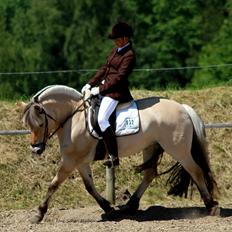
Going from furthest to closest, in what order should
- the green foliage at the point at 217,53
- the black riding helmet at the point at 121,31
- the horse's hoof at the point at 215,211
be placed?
the green foliage at the point at 217,53 → the horse's hoof at the point at 215,211 → the black riding helmet at the point at 121,31

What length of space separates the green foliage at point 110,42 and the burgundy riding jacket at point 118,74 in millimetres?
36913

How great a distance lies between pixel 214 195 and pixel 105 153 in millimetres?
1557

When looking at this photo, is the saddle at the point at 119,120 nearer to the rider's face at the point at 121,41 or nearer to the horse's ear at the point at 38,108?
the horse's ear at the point at 38,108

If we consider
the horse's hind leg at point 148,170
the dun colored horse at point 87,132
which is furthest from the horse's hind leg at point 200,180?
the horse's hind leg at point 148,170

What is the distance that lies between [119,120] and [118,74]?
552mm

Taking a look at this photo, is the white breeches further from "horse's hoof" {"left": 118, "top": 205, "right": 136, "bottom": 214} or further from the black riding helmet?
"horse's hoof" {"left": 118, "top": 205, "right": 136, "bottom": 214}

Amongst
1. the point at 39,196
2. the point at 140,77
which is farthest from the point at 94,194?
the point at 140,77

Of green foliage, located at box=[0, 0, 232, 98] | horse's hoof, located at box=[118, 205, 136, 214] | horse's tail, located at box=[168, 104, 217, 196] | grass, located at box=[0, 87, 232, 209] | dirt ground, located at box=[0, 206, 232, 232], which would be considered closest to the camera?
dirt ground, located at box=[0, 206, 232, 232]

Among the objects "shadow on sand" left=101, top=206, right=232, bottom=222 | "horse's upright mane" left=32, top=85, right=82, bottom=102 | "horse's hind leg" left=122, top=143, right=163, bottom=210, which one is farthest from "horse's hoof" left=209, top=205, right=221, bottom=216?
"horse's upright mane" left=32, top=85, right=82, bottom=102

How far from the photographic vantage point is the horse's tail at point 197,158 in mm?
9422

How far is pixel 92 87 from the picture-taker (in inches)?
371

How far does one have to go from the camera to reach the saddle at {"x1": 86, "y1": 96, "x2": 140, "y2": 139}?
9031mm

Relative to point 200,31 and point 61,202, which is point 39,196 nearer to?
point 61,202

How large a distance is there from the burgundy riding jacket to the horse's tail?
0.89m
